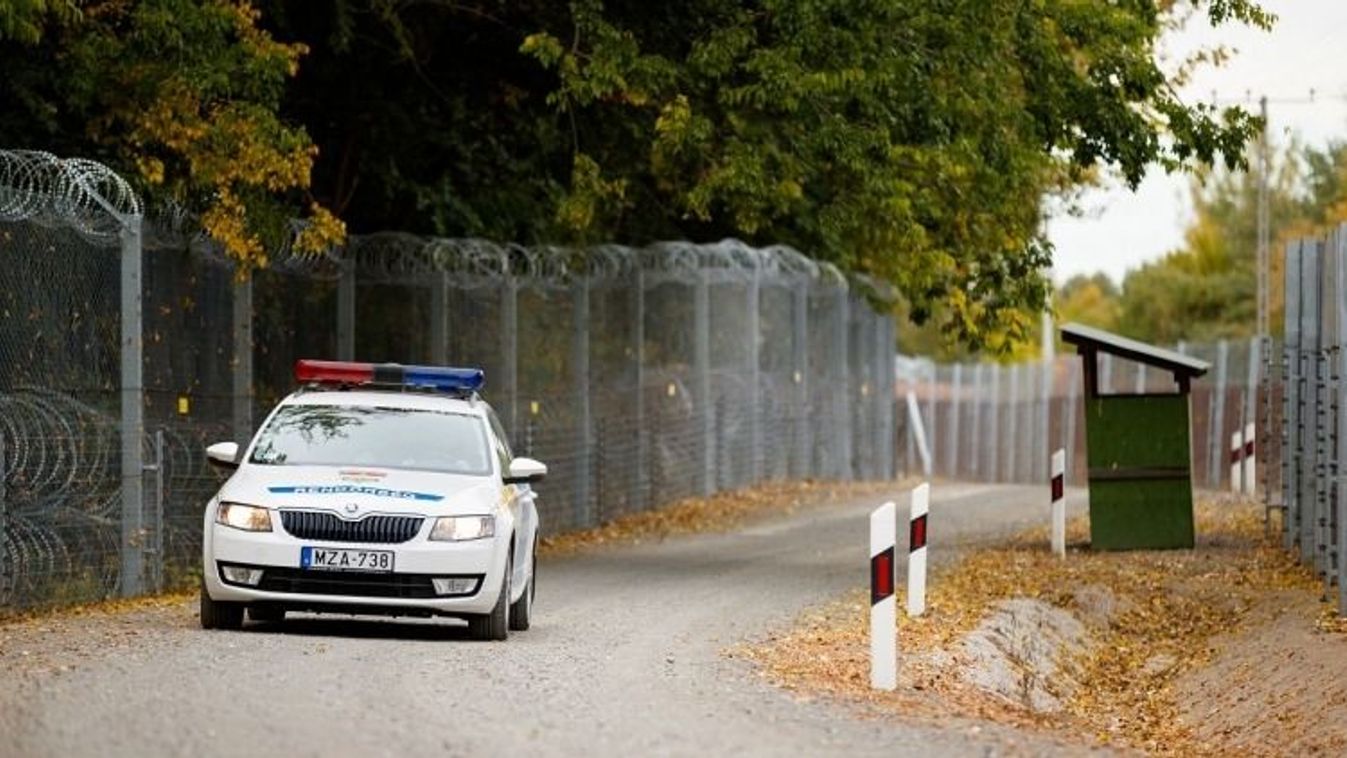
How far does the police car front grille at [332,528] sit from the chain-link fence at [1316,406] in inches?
279

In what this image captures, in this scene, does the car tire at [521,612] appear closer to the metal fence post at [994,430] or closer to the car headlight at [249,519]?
the car headlight at [249,519]

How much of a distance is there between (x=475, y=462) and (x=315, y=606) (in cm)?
164

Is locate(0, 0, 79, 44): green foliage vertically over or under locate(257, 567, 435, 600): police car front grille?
over

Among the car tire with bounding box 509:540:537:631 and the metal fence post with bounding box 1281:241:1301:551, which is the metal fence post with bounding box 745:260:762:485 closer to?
the metal fence post with bounding box 1281:241:1301:551

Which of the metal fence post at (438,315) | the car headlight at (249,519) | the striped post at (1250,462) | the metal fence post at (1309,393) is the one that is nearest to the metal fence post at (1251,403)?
the striped post at (1250,462)

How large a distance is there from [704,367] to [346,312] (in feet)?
44.6

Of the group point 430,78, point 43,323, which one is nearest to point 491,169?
point 430,78

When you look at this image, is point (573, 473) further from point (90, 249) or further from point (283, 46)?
point (90, 249)

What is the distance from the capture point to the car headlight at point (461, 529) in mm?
17750

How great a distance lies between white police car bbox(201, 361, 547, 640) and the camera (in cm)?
1755

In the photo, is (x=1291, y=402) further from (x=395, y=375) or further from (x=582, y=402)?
(x=395, y=375)

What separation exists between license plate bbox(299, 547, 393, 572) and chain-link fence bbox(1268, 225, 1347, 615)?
23.6 feet

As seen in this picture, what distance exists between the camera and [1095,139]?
29281mm

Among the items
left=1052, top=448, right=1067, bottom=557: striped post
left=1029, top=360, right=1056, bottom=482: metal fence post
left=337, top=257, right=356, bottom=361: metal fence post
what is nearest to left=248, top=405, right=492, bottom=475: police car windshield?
left=337, top=257, right=356, bottom=361: metal fence post
